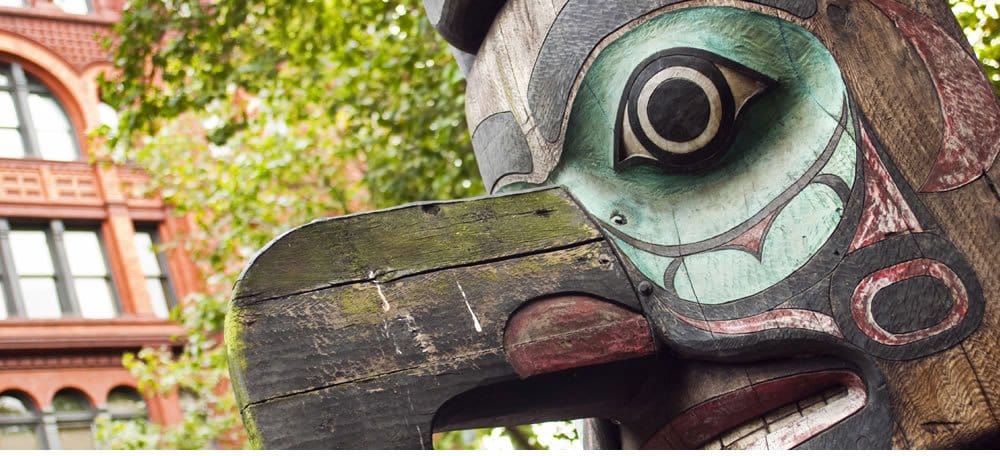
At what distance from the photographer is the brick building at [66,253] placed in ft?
54.6

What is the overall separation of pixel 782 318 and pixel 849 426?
19 centimetres

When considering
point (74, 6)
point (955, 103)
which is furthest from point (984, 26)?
point (74, 6)

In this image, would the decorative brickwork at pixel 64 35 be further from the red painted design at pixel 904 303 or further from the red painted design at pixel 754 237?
the red painted design at pixel 904 303

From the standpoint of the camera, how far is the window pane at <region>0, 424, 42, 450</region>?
15969 mm

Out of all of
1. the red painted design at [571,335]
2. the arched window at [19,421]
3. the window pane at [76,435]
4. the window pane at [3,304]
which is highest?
the window pane at [3,304]

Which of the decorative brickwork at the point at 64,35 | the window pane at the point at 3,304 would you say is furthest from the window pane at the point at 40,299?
the decorative brickwork at the point at 64,35

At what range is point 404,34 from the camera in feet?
24.3

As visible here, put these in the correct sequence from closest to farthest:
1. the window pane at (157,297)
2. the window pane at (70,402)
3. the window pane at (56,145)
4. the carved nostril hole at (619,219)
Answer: the carved nostril hole at (619,219) < the window pane at (70,402) < the window pane at (56,145) < the window pane at (157,297)

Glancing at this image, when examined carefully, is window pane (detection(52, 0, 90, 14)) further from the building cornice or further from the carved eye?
the carved eye

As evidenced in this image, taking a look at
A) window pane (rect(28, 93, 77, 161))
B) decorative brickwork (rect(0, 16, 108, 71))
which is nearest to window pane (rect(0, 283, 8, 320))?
window pane (rect(28, 93, 77, 161))

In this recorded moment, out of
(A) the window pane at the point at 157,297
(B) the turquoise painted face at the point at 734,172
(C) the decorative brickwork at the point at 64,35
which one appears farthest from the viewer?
(A) the window pane at the point at 157,297

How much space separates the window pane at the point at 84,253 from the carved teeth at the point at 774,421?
679 inches

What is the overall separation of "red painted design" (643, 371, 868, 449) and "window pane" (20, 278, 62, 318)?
16.5 m
